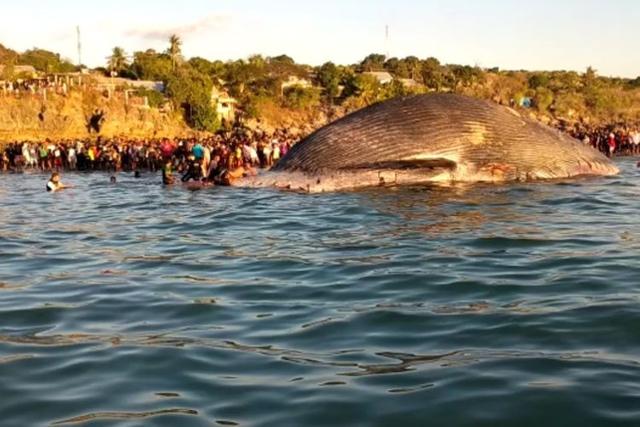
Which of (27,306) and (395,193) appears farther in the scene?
(395,193)

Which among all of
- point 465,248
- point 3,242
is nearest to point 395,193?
point 465,248

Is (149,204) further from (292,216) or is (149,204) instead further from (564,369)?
(564,369)

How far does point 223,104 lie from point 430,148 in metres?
68.6

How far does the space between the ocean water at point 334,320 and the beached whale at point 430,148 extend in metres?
3.21

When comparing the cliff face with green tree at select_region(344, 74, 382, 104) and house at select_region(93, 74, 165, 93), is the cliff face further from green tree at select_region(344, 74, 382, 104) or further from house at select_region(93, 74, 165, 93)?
green tree at select_region(344, 74, 382, 104)

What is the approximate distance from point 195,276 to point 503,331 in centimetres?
Result: 379

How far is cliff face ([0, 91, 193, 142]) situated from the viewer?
61.5m

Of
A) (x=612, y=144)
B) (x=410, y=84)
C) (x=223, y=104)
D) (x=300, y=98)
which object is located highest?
(x=410, y=84)

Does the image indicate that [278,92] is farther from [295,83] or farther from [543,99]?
[543,99]

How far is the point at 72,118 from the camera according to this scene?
6488 cm

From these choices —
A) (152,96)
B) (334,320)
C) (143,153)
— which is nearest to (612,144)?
(143,153)

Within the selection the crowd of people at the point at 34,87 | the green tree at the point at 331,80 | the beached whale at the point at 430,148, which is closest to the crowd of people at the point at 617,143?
the beached whale at the point at 430,148

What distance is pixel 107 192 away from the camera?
2173 centimetres

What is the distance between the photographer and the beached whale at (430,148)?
15.7 meters
